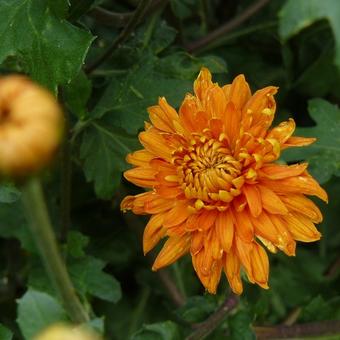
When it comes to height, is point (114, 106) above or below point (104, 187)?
above

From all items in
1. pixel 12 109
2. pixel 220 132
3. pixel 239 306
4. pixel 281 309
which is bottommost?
pixel 281 309

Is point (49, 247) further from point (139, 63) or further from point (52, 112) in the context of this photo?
point (139, 63)

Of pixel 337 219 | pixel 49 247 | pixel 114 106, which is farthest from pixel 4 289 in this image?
pixel 49 247

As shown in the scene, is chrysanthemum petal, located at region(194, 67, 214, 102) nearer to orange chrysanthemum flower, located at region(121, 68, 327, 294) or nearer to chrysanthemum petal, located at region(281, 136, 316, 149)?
orange chrysanthemum flower, located at region(121, 68, 327, 294)

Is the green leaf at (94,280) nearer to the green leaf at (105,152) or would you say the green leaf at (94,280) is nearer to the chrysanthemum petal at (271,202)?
the green leaf at (105,152)

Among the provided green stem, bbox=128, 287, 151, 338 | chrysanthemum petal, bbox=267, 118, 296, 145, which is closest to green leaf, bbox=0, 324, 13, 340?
chrysanthemum petal, bbox=267, 118, 296, 145

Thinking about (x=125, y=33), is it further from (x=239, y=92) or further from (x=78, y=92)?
(x=239, y=92)

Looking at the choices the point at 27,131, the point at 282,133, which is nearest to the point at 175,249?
the point at 282,133
